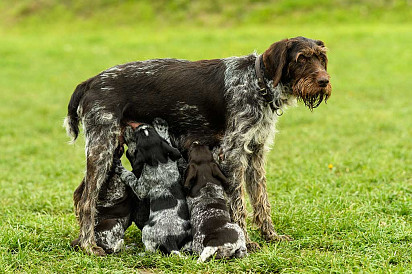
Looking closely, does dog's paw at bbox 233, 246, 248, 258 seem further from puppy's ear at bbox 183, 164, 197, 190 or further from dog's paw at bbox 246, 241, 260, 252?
puppy's ear at bbox 183, 164, 197, 190

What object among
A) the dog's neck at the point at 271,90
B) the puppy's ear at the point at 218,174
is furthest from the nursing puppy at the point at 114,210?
the dog's neck at the point at 271,90

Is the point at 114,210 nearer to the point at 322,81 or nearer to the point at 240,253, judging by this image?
the point at 240,253

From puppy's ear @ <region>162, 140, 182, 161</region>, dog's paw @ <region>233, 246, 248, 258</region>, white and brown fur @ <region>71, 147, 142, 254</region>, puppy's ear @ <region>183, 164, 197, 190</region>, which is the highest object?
puppy's ear @ <region>162, 140, 182, 161</region>

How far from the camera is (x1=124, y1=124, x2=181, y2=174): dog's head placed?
6895 mm

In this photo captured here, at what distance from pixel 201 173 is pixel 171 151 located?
0.48 m

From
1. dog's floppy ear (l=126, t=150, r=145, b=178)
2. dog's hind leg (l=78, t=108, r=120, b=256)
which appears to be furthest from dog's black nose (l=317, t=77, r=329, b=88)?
dog's hind leg (l=78, t=108, r=120, b=256)

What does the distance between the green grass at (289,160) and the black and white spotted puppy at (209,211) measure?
0.17 m

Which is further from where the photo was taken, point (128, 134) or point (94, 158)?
point (128, 134)

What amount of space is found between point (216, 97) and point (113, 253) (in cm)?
215

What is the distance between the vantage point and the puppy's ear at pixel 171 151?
6926 millimetres

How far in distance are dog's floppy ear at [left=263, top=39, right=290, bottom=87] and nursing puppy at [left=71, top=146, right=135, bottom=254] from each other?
2.05 metres

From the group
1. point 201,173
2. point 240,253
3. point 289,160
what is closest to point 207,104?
point 201,173

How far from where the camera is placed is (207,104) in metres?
6.86

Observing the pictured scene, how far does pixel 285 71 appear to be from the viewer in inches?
264
